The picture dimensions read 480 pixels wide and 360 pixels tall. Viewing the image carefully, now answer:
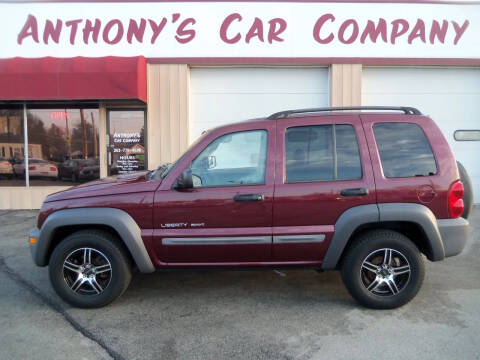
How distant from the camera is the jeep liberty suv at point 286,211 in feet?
11.7

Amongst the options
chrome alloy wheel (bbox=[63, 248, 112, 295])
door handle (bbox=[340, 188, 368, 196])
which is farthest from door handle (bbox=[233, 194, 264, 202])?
chrome alloy wheel (bbox=[63, 248, 112, 295])

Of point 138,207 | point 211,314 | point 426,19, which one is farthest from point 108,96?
point 426,19

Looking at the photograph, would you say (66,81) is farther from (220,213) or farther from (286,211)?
(286,211)

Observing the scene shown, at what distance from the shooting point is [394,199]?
140 inches

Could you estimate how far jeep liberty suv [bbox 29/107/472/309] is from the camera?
3555 mm

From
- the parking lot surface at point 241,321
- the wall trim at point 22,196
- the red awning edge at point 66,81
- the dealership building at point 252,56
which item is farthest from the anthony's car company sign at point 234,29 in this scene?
the parking lot surface at point 241,321

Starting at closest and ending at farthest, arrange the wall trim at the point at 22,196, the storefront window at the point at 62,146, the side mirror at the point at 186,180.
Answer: the side mirror at the point at 186,180
the wall trim at the point at 22,196
the storefront window at the point at 62,146

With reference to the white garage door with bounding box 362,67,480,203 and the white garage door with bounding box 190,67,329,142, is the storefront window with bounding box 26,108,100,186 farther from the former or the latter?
the white garage door with bounding box 362,67,480,203

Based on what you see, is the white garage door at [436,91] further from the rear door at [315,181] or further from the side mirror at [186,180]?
the side mirror at [186,180]

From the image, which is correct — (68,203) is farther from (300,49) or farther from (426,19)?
(426,19)

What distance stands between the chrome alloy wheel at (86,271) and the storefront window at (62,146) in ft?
19.4

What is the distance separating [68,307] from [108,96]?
518 cm

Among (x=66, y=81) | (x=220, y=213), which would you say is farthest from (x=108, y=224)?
(x=66, y=81)

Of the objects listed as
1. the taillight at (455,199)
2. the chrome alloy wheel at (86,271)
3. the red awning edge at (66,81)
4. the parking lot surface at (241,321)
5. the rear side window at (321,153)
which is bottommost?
the parking lot surface at (241,321)
